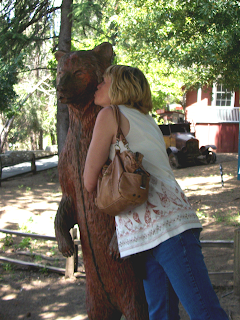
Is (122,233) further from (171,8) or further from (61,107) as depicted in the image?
(171,8)

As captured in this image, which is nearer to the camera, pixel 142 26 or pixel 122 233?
pixel 122 233

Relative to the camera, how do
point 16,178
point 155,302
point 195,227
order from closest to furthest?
1. point 195,227
2. point 155,302
3. point 16,178

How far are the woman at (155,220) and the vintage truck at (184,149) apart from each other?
1161cm

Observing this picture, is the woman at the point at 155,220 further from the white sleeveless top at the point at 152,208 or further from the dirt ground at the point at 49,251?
the dirt ground at the point at 49,251

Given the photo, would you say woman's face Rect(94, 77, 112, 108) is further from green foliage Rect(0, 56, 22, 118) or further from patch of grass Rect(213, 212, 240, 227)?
green foliage Rect(0, 56, 22, 118)

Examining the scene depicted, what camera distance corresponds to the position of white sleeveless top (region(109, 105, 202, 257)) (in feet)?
4.63

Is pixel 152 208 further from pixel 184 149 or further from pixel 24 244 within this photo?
pixel 184 149

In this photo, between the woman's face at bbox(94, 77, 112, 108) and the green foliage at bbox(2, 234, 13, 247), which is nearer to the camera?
the woman's face at bbox(94, 77, 112, 108)

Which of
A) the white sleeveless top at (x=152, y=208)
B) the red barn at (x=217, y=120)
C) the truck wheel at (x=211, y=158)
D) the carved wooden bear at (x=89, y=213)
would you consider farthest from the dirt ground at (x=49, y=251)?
the red barn at (x=217, y=120)

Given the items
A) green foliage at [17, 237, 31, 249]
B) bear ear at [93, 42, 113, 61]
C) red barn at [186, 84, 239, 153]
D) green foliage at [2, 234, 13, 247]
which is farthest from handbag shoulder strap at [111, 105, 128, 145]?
red barn at [186, 84, 239, 153]

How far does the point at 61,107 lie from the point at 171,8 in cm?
396

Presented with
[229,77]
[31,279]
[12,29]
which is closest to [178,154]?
[229,77]

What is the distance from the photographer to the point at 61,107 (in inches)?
336

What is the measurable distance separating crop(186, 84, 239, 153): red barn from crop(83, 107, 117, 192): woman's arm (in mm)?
18758
